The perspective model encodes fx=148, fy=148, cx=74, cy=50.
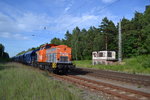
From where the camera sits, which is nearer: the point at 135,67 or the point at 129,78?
the point at 129,78

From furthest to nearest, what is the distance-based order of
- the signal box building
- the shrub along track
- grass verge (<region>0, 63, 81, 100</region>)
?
the signal box building < the shrub along track < grass verge (<region>0, 63, 81, 100</region>)

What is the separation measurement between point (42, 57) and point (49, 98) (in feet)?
48.4

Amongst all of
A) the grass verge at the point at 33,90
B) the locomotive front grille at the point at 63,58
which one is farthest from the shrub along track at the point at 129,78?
the grass verge at the point at 33,90

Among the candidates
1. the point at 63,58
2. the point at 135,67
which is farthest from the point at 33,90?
the point at 135,67

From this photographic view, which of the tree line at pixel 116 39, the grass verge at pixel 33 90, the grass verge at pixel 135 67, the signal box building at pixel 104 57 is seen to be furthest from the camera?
the tree line at pixel 116 39

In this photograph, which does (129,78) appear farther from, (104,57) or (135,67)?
(104,57)

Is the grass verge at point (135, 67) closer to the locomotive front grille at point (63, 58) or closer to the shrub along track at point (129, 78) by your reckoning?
the shrub along track at point (129, 78)

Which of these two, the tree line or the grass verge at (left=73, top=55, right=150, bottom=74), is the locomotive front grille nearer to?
the grass verge at (left=73, top=55, right=150, bottom=74)

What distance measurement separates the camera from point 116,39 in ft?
183

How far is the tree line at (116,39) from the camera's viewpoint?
160 feet

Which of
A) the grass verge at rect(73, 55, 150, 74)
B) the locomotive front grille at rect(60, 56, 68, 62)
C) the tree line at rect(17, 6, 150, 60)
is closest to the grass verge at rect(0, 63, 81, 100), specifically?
the locomotive front grille at rect(60, 56, 68, 62)

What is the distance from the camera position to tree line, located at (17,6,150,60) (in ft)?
160

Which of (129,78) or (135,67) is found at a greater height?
(135,67)

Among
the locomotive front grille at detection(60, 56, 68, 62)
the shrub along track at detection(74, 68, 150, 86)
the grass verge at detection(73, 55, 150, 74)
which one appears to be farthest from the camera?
the grass verge at detection(73, 55, 150, 74)
